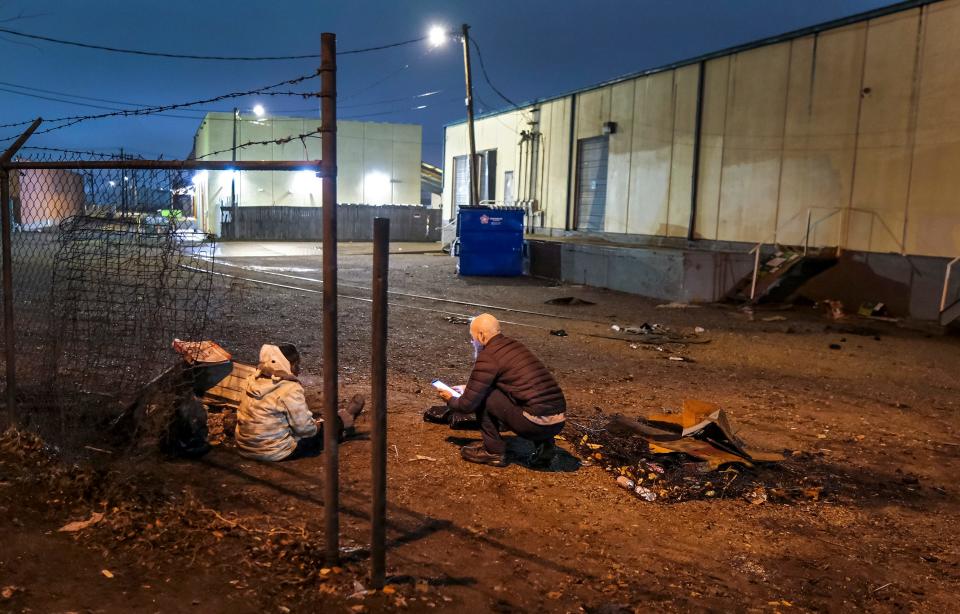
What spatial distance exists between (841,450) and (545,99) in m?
21.7

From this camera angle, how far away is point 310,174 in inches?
1690

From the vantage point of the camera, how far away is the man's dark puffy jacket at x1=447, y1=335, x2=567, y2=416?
5164mm

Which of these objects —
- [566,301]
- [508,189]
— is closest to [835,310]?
[566,301]

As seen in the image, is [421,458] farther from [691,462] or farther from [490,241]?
[490,241]

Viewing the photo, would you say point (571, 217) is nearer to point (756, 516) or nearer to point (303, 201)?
point (756, 516)

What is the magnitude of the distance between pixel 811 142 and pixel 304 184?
33.9 meters

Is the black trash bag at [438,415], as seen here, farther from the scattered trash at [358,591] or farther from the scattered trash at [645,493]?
the scattered trash at [358,591]

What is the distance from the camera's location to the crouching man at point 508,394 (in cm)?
517

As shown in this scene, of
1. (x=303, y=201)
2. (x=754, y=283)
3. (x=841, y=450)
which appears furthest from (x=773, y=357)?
(x=303, y=201)

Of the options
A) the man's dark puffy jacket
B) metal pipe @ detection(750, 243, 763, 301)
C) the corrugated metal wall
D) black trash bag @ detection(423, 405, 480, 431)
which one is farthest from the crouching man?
the corrugated metal wall

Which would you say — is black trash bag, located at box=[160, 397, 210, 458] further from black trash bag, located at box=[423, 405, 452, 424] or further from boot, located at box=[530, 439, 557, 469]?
boot, located at box=[530, 439, 557, 469]

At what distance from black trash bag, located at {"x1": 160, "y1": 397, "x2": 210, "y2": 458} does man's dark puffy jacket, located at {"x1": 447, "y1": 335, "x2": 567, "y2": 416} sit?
186 centimetres

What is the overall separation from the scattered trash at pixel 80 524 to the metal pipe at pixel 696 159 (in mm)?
17086

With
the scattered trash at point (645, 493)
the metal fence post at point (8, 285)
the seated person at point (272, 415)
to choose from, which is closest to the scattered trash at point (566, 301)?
the scattered trash at point (645, 493)
